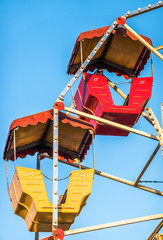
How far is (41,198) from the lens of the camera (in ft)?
77.1

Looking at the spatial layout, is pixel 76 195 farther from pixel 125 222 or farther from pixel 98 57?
pixel 98 57

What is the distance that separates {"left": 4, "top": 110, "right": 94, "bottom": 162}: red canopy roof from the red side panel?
31.5 inches

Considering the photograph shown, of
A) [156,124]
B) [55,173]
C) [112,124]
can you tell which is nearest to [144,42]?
[156,124]

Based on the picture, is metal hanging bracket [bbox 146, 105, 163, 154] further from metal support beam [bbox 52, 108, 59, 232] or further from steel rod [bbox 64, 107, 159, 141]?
metal support beam [bbox 52, 108, 59, 232]

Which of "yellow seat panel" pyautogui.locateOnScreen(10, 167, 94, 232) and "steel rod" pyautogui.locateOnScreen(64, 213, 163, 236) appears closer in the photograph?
"yellow seat panel" pyautogui.locateOnScreen(10, 167, 94, 232)

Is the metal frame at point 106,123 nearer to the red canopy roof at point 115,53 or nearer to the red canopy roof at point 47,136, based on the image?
the red canopy roof at point 47,136

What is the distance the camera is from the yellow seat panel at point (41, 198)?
77.1 ft

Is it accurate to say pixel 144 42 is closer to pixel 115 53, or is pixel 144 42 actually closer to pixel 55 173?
pixel 115 53

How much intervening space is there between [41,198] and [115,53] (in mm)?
7340

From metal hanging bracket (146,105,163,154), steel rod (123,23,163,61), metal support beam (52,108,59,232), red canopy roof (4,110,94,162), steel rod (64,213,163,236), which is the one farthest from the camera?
steel rod (123,23,163,61)

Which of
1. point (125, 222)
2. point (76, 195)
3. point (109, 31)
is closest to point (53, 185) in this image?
point (76, 195)

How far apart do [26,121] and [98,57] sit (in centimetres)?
553

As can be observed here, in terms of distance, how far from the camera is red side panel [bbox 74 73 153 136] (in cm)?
2630

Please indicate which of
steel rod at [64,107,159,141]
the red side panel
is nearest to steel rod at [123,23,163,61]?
the red side panel
